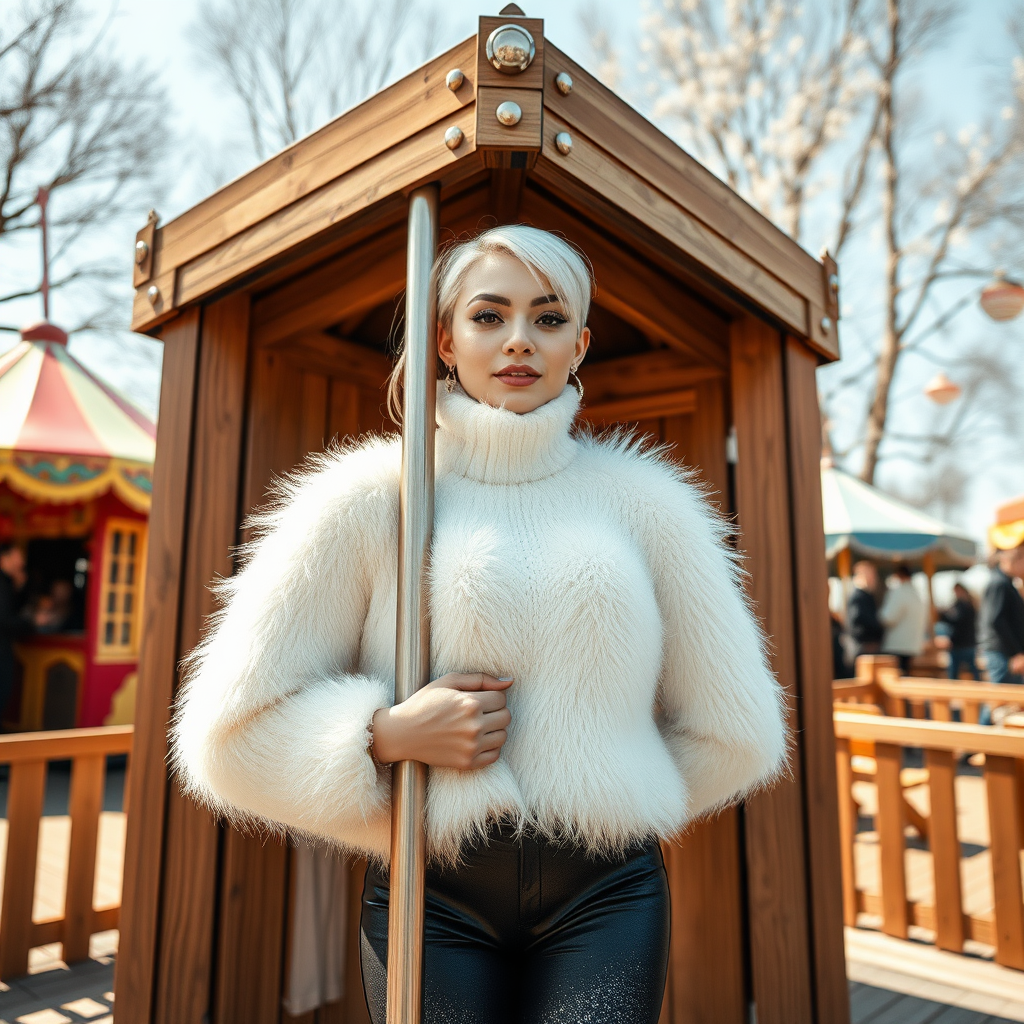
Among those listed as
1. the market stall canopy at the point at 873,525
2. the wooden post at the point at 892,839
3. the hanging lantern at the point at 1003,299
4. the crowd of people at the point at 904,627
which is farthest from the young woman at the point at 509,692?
the hanging lantern at the point at 1003,299

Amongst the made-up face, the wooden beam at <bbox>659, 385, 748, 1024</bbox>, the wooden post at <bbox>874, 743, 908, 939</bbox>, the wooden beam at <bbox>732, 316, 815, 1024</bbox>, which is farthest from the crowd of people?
the made-up face

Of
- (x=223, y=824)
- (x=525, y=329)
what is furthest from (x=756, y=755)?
(x=223, y=824)

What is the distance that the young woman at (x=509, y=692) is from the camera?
1.17 meters

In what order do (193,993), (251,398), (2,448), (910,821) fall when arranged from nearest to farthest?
(193,993) < (251,398) < (910,821) < (2,448)

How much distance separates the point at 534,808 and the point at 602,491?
535 mm

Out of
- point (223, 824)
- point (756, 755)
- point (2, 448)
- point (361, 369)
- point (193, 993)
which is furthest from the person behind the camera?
point (2, 448)

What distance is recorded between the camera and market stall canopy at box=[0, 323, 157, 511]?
5934mm

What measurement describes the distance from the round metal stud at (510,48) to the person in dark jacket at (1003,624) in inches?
242

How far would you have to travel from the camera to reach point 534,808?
1188 millimetres

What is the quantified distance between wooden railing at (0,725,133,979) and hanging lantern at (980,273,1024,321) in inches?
285

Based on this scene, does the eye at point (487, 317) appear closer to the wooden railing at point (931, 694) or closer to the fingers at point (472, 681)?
the fingers at point (472, 681)

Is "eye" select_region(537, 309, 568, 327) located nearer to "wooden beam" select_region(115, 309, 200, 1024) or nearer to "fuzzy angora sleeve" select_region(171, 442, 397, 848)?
"fuzzy angora sleeve" select_region(171, 442, 397, 848)

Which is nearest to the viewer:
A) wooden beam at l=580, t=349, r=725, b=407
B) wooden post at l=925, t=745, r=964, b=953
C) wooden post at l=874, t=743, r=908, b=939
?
wooden beam at l=580, t=349, r=725, b=407

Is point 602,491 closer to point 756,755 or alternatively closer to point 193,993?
point 756,755
